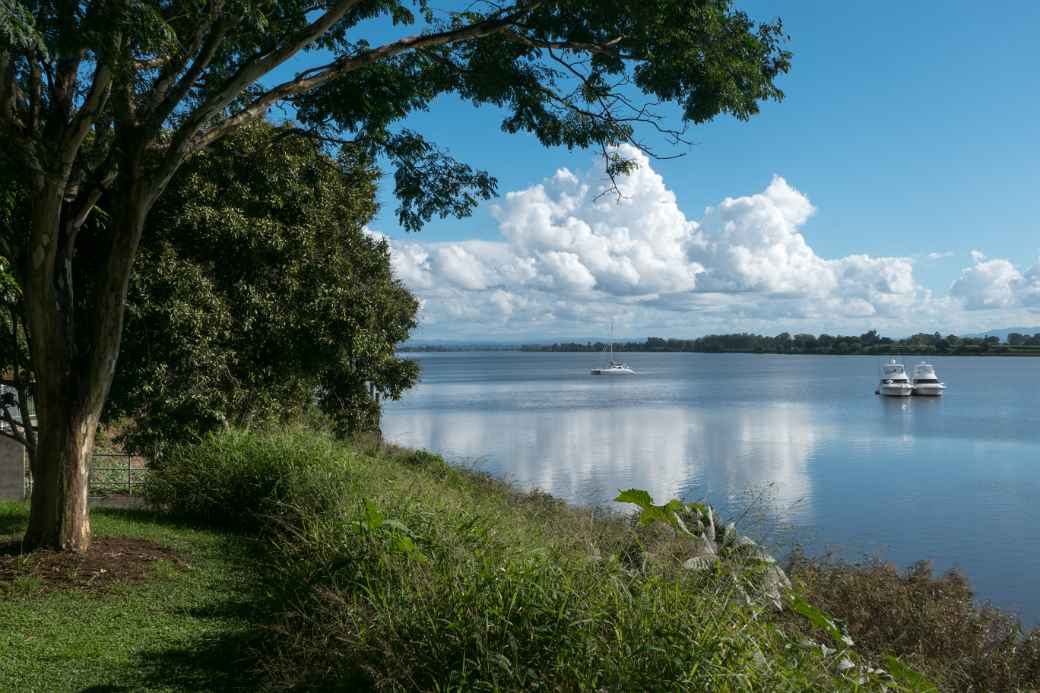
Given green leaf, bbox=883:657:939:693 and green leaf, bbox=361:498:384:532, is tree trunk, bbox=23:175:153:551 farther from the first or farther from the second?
green leaf, bbox=883:657:939:693

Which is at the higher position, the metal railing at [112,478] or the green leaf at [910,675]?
the green leaf at [910,675]

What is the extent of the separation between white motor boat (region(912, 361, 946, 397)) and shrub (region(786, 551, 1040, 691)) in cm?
5833

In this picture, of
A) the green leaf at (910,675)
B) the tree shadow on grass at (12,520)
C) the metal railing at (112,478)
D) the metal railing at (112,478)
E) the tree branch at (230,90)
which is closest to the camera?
the green leaf at (910,675)

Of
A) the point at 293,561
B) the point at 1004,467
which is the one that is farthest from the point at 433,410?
the point at 293,561

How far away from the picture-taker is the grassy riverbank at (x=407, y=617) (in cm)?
386

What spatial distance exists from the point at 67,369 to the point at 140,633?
2.72 m

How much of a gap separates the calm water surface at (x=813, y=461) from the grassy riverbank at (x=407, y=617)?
2114mm

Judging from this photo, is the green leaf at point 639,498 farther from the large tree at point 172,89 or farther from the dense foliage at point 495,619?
the large tree at point 172,89

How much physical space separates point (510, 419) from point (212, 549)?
39.4m

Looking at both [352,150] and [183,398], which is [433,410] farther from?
[352,150]

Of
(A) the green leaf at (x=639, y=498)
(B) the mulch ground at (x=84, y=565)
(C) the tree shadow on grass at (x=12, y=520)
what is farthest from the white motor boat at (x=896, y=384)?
(A) the green leaf at (x=639, y=498)

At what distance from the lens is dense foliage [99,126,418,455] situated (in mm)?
13422

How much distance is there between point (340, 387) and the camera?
67.0 feet

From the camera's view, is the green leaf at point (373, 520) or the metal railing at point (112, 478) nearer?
the green leaf at point (373, 520)
